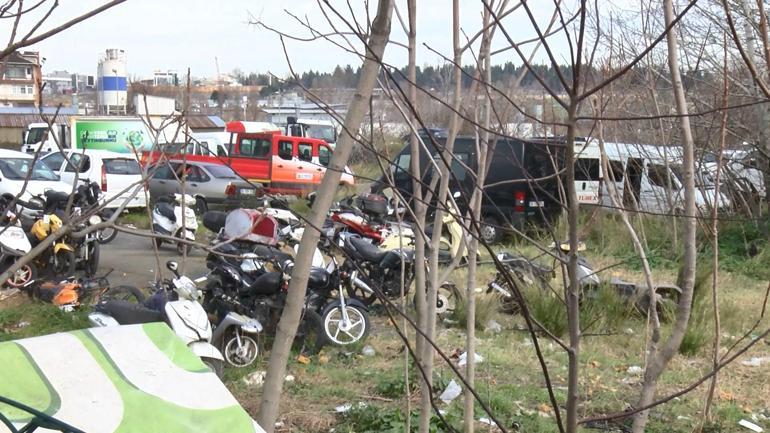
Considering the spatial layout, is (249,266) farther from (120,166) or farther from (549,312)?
(120,166)

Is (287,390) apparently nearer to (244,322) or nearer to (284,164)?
(244,322)

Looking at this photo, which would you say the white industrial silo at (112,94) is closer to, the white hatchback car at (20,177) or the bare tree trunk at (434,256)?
the white hatchback car at (20,177)

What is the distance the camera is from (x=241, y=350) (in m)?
6.83

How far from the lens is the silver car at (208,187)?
58.6 feet

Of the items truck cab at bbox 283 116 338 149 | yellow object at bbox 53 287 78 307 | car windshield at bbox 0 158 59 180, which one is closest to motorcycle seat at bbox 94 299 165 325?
yellow object at bbox 53 287 78 307

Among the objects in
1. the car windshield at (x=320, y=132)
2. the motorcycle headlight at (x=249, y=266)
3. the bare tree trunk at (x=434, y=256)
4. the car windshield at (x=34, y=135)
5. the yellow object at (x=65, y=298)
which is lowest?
the yellow object at (x=65, y=298)

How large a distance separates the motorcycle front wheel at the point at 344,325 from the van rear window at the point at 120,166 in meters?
11.2

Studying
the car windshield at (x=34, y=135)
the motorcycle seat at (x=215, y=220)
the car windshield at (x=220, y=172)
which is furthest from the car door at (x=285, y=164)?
the car windshield at (x=34, y=135)

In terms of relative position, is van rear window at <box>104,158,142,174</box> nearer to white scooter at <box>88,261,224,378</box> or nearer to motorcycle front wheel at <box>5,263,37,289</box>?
motorcycle front wheel at <box>5,263,37,289</box>

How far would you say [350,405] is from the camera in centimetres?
585

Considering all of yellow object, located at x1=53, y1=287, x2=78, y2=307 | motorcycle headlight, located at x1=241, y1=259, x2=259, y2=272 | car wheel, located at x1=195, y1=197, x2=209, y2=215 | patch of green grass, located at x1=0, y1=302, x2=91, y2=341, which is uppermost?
motorcycle headlight, located at x1=241, y1=259, x2=259, y2=272

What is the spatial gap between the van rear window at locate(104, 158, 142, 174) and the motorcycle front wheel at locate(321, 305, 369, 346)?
11.2 meters

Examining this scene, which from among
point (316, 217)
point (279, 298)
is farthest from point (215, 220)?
point (316, 217)

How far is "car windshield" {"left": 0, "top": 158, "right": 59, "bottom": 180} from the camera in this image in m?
15.9
